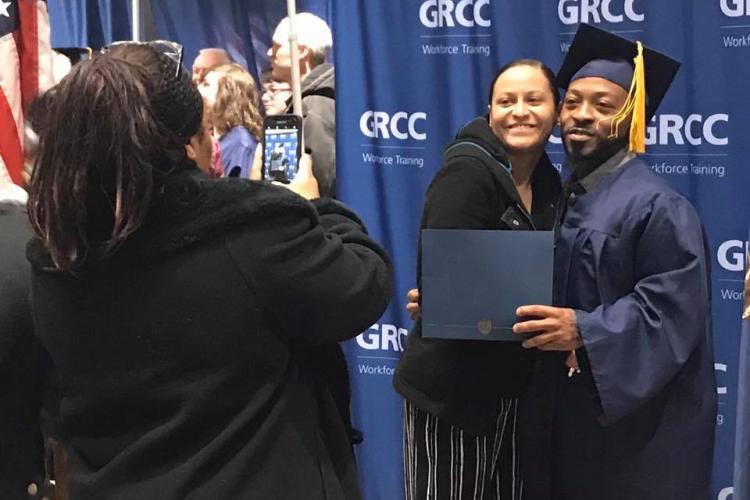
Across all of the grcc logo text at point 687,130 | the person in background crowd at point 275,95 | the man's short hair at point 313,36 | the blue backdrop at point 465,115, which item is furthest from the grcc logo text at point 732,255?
the person in background crowd at point 275,95

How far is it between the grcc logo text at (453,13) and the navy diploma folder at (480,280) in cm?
124

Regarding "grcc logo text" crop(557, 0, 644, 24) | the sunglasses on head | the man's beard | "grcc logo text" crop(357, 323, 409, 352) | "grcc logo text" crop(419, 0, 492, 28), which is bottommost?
"grcc logo text" crop(357, 323, 409, 352)

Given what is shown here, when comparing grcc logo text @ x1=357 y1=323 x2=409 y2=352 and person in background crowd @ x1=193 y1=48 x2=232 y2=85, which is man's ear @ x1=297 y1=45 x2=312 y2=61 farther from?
grcc logo text @ x1=357 y1=323 x2=409 y2=352

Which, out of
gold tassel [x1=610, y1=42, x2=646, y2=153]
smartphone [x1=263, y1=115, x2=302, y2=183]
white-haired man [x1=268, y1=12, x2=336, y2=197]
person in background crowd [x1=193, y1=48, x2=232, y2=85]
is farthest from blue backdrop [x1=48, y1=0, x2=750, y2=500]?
smartphone [x1=263, y1=115, x2=302, y2=183]

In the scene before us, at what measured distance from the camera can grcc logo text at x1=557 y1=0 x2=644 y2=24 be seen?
2736 millimetres

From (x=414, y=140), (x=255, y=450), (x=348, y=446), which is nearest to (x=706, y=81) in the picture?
(x=414, y=140)

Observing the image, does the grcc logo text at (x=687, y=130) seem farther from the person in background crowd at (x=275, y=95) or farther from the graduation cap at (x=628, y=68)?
the person in background crowd at (x=275, y=95)

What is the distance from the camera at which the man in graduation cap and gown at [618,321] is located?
2002 mm

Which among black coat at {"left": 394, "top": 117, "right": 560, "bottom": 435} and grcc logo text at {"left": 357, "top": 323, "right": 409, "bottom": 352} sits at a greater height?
black coat at {"left": 394, "top": 117, "right": 560, "bottom": 435}

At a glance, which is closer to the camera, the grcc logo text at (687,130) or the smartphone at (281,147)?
the smartphone at (281,147)

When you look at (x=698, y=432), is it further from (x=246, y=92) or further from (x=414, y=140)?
(x=246, y=92)

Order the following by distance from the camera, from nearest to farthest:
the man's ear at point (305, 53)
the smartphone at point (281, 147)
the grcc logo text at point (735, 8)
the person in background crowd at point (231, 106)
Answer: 1. the smartphone at point (281, 147)
2. the grcc logo text at point (735, 8)
3. the man's ear at point (305, 53)
4. the person in background crowd at point (231, 106)

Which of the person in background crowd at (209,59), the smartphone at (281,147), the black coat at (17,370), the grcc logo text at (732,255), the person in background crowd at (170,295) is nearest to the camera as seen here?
the person in background crowd at (170,295)

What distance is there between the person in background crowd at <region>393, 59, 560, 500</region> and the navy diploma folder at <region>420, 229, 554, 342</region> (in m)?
0.16
